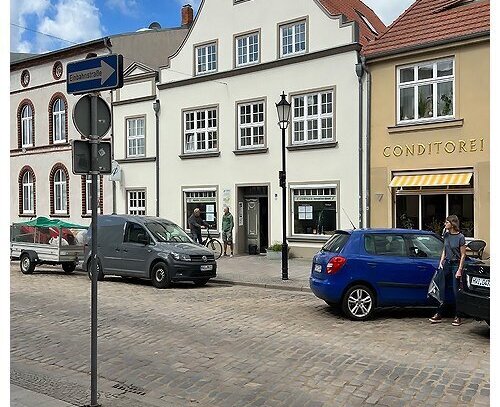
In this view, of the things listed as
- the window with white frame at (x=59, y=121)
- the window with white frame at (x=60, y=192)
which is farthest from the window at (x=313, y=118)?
the window with white frame at (x=59, y=121)

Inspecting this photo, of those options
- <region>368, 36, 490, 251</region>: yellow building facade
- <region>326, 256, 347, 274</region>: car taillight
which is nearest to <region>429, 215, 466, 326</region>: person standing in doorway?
<region>326, 256, 347, 274</region>: car taillight

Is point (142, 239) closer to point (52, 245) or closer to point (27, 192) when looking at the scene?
point (52, 245)

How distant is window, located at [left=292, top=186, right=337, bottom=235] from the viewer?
20.0 meters

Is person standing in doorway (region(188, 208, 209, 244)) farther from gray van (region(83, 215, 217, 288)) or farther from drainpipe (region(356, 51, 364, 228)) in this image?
drainpipe (region(356, 51, 364, 228))

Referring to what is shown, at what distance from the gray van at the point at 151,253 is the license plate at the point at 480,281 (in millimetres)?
7782

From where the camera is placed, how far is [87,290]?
14.6 metres

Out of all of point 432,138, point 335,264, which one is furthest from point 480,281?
point 432,138

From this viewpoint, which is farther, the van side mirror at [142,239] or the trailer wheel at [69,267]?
the trailer wheel at [69,267]

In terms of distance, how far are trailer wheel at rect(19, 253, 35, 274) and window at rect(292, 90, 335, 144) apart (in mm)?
9953

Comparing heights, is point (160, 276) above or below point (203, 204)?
below

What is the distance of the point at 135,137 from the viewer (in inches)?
1072

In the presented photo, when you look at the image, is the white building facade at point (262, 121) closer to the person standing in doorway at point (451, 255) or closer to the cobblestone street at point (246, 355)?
the cobblestone street at point (246, 355)

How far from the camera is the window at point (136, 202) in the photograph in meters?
26.9

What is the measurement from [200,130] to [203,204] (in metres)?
3.17
